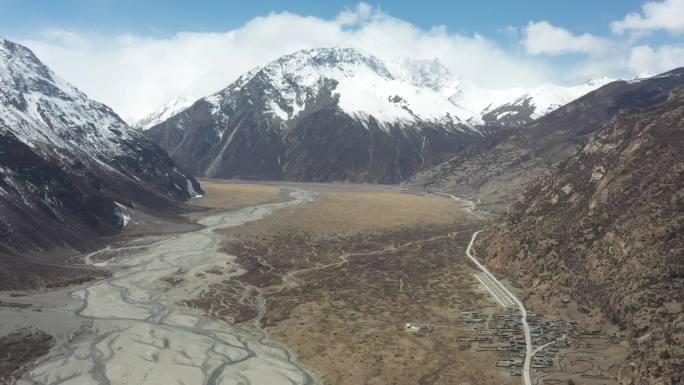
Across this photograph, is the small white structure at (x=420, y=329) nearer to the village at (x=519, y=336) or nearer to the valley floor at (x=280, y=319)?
the village at (x=519, y=336)

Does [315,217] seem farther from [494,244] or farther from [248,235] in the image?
[494,244]

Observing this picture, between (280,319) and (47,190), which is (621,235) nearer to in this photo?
(280,319)

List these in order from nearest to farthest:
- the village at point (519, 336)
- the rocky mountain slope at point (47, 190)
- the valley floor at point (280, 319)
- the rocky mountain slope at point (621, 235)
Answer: the valley floor at point (280, 319) < the village at point (519, 336) < the rocky mountain slope at point (621, 235) < the rocky mountain slope at point (47, 190)

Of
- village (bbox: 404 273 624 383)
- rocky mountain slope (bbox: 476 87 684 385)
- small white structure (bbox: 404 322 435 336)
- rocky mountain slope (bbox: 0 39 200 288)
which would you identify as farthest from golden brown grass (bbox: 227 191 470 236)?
small white structure (bbox: 404 322 435 336)

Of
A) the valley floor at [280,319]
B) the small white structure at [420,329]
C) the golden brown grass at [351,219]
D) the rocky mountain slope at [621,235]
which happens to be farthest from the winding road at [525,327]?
the golden brown grass at [351,219]

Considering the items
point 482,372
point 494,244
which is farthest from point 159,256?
point 482,372

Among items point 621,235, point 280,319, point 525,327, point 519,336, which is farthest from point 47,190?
point 621,235
